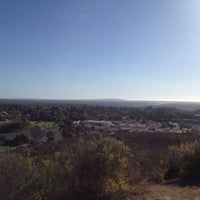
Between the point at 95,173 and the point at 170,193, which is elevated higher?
the point at 95,173

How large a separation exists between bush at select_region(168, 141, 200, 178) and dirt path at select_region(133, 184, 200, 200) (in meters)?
1.70

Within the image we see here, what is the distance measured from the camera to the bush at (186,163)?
40.0ft

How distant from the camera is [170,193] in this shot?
376 inches

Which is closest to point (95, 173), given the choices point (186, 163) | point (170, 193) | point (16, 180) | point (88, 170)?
point (88, 170)

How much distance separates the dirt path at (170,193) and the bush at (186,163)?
1.70m

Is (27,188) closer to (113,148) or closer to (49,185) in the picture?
(49,185)

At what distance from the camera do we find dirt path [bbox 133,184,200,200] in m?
8.94

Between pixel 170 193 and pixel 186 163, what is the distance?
10.1 ft

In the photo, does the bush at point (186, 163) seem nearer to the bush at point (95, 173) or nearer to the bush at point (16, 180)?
the bush at point (95, 173)

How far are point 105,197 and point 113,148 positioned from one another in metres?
1.18

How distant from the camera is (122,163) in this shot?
8.62 meters

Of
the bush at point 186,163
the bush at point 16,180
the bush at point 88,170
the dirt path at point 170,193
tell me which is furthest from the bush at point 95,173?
the bush at point 186,163

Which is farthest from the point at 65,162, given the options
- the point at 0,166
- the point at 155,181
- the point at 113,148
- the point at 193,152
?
the point at 193,152

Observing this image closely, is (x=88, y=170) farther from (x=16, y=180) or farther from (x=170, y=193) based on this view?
(x=170, y=193)
